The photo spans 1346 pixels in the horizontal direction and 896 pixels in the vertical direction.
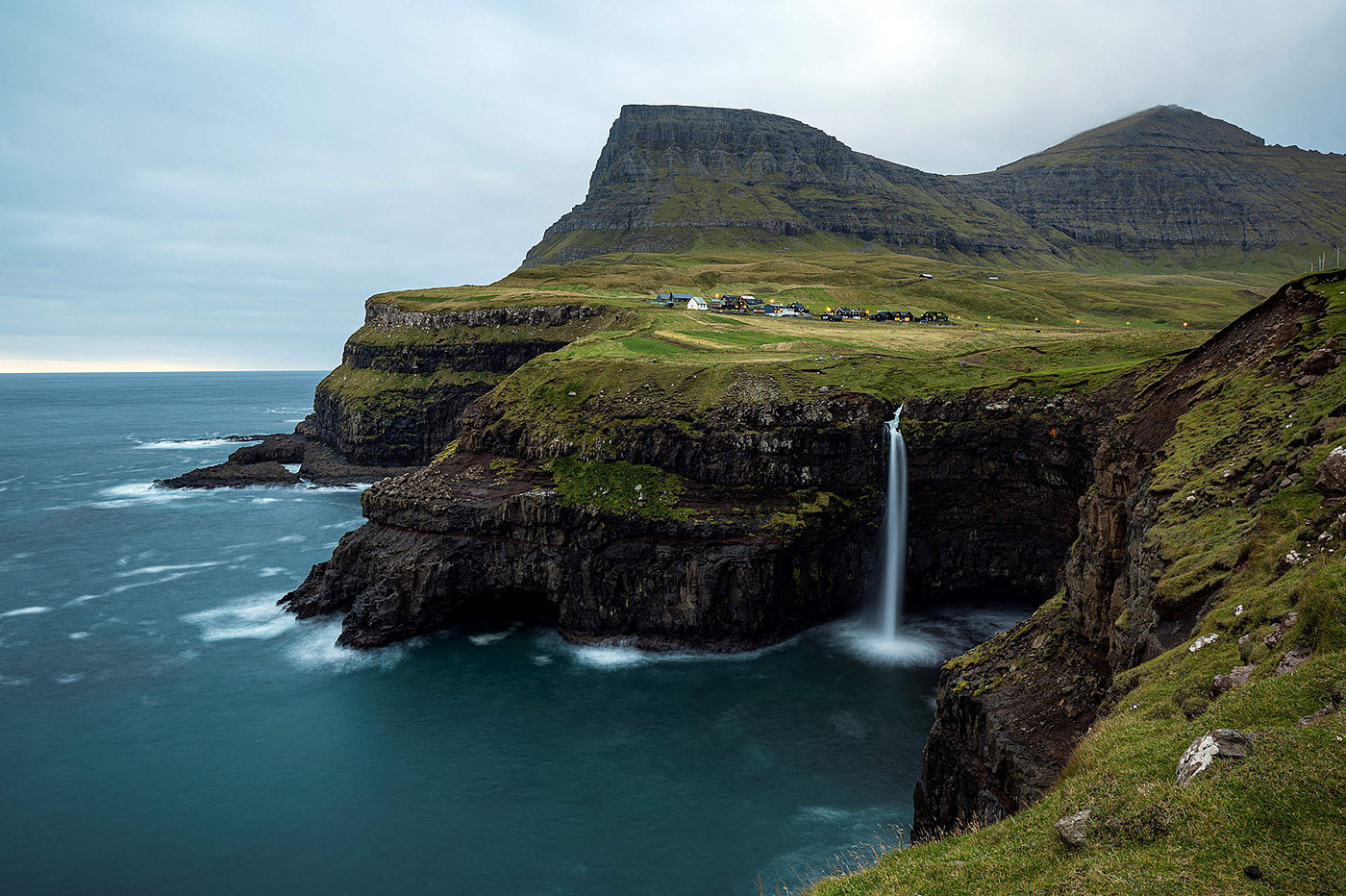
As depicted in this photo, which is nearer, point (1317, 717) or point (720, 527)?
point (1317, 717)

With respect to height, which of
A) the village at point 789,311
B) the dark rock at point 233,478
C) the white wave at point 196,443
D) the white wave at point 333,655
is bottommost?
the white wave at point 333,655

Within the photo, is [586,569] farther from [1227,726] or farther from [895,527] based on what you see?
[1227,726]

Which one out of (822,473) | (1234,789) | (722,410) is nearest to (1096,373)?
(822,473)

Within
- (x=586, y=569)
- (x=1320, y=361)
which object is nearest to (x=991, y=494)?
(x=586, y=569)

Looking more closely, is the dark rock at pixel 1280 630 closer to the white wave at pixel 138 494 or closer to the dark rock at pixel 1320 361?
the dark rock at pixel 1320 361

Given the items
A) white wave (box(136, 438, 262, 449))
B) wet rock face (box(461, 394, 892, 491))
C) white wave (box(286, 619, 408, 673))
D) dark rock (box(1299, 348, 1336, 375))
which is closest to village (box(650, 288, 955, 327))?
wet rock face (box(461, 394, 892, 491))

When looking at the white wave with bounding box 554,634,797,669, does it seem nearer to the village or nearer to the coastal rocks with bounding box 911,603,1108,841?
the coastal rocks with bounding box 911,603,1108,841

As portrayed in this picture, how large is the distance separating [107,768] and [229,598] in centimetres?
2773

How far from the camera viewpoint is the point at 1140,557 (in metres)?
23.2

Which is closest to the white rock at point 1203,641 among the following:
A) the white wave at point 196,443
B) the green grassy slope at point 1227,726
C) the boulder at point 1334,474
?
the green grassy slope at point 1227,726

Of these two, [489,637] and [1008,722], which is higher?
[1008,722]

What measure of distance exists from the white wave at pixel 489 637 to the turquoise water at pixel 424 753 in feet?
0.76

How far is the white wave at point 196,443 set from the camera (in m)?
153

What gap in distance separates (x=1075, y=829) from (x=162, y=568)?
85451mm
